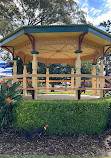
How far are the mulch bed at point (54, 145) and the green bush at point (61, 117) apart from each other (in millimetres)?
299

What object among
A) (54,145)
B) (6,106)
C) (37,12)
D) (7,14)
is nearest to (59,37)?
(6,106)

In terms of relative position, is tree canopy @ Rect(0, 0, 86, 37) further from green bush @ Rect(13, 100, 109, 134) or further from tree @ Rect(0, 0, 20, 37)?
green bush @ Rect(13, 100, 109, 134)

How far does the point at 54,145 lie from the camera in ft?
15.9

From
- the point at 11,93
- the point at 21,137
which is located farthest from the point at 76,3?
the point at 21,137

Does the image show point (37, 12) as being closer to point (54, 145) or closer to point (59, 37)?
point (59, 37)

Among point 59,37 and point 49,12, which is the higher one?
point 49,12

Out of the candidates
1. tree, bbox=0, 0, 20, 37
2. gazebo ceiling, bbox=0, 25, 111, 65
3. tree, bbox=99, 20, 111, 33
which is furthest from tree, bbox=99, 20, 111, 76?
gazebo ceiling, bbox=0, 25, 111, 65

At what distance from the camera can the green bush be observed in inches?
216

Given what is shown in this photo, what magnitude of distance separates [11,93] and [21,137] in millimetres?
1874

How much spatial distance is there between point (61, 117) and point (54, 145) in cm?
107

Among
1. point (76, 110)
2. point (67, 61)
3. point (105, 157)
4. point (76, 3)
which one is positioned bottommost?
point (105, 157)

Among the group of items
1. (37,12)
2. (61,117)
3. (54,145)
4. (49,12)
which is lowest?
(54,145)

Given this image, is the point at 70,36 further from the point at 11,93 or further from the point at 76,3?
the point at 76,3

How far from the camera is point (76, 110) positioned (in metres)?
5.57
